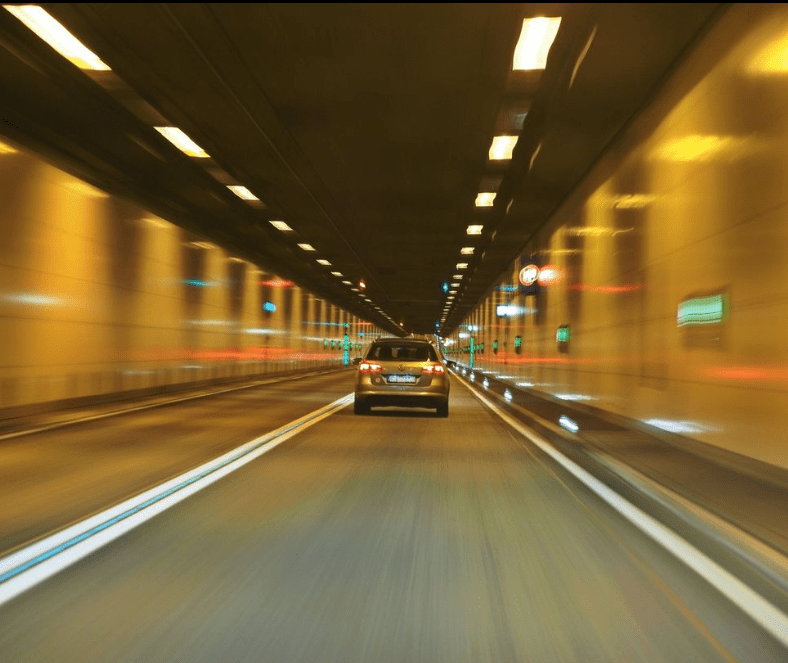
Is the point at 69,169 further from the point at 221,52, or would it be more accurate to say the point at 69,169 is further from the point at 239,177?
the point at 221,52

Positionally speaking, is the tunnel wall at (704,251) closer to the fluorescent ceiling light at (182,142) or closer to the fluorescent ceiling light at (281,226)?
the fluorescent ceiling light at (182,142)

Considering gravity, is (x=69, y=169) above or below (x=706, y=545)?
above

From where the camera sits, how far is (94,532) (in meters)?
5.63

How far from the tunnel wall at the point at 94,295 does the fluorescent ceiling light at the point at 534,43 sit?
9.02 meters

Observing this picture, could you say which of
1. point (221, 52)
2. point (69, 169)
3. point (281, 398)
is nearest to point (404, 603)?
point (221, 52)

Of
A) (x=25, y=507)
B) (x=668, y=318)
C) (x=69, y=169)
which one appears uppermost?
(x=69, y=169)

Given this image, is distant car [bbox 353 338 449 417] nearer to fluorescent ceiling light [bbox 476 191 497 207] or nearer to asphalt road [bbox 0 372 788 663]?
fluorescent ceiling light [bbox 476 191 497 207]

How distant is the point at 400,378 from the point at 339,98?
18.2ft

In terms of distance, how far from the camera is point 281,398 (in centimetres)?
2259

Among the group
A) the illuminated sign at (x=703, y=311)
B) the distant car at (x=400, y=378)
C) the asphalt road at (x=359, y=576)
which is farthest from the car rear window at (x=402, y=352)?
the asphalt road at (x=359, y=576)

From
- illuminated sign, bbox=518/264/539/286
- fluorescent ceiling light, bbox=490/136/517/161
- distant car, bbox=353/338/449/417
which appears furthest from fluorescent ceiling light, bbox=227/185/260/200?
illuminated sign, bbox=518/264/539/286

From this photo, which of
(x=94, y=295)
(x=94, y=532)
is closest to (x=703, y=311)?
(x=94, y=532)

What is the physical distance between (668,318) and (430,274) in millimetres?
27027

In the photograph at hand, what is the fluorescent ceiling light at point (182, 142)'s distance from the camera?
1591cm
